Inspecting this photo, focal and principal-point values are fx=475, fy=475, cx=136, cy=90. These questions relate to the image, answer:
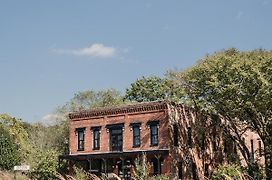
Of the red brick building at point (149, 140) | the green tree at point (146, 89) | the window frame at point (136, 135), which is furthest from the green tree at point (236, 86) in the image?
the green tree at point (146, 89)

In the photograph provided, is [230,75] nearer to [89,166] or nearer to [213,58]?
A: [213,58]

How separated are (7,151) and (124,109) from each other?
14.2m

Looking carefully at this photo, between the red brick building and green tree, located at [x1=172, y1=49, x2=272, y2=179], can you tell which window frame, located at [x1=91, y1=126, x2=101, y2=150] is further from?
green tree, located at [x1=172, y1=49, x2=272, y2=179]

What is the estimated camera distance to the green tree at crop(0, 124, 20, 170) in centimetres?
4912

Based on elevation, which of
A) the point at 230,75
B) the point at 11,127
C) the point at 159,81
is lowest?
the point at 11,127

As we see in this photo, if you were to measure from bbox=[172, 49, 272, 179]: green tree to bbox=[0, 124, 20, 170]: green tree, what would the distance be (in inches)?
797

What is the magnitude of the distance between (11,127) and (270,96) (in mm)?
23564

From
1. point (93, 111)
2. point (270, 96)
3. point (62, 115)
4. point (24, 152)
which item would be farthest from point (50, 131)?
point (270, 96)

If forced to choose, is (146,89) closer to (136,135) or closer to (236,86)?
(136,135)

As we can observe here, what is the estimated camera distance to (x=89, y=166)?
46625 millimetres

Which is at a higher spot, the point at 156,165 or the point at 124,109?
the point at 124,109

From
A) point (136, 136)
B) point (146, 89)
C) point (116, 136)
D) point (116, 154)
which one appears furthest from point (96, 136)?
point (146, 89)

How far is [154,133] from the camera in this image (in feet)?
140

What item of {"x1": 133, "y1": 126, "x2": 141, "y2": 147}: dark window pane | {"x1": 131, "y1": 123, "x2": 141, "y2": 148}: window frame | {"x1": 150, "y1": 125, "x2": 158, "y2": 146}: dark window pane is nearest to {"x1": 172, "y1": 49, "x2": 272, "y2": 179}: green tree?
{"x1": 150, "y1": 125, "x2": 158, "y2": 146}: dark window pane
